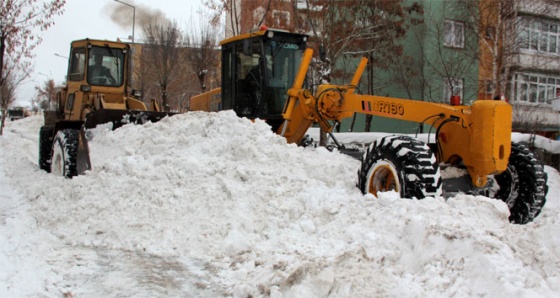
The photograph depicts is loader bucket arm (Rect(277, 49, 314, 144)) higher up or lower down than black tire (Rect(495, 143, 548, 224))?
higher up

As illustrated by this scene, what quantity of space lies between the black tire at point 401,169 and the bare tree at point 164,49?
62.3ft

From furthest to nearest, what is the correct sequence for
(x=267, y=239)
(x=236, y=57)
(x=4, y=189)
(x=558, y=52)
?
(x=558, y=52) → (x=236, y=57) → (x=4, y=189) → (x=267, y=239)

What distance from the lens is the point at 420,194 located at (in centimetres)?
493

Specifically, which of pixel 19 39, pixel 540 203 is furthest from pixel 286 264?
pixel 19 39

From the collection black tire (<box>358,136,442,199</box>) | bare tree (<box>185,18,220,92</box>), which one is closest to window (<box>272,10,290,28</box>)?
bare tree (<box>185,18,220,92</box>)

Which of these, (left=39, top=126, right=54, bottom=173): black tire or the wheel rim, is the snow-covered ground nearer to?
the wheel rim

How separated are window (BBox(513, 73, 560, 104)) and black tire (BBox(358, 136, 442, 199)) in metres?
20.5

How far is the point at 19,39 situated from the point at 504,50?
1518 cm

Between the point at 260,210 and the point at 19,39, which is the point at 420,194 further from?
the point at 19,39

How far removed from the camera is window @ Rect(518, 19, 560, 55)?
18.5 m

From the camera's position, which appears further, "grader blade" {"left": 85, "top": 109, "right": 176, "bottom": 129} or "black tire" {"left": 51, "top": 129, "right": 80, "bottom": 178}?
"grader blade" {"left": 85, "top": 109, "right": 176, "bottom": 129}

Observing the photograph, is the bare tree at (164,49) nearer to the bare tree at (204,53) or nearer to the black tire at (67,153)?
the bare tree at (204,53)

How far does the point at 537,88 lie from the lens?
24906 mm

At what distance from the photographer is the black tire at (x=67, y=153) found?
24.3 feet
